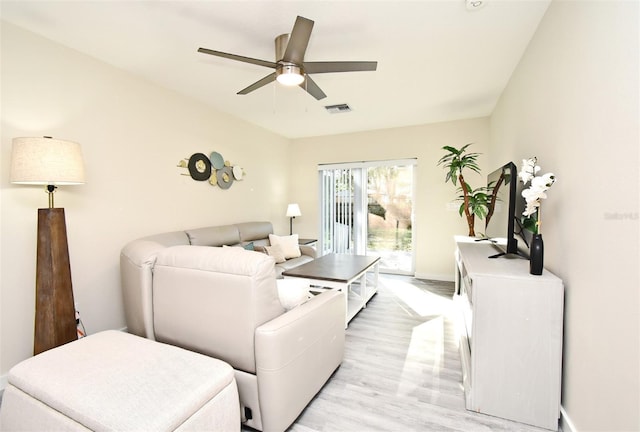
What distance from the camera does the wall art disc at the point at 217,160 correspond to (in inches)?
156

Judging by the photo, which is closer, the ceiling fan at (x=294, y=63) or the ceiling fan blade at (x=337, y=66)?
the ceiling fan at (x=294, y=63)

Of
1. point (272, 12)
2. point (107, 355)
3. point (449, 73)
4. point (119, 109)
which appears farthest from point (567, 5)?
point (119, 109)

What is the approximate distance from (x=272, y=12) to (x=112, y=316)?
3.09 m

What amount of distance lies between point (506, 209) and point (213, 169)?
3.59 metres

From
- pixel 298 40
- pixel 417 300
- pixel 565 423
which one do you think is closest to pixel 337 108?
pixel 298 40

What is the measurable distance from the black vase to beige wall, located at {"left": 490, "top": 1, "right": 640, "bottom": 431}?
5.1 inches

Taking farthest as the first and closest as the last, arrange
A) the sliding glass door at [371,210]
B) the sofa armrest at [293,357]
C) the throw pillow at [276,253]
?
the sliding glass door at [371,210] < the throw pillow at [276,253] < the sofa armrest at [293,357]

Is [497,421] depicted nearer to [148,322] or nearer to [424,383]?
[424,383]

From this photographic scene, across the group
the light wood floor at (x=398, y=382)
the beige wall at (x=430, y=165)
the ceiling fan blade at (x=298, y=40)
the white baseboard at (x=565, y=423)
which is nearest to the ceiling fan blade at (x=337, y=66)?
the ceiling fan blade at (x=298, y=40)

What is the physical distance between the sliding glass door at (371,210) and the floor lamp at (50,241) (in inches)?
167

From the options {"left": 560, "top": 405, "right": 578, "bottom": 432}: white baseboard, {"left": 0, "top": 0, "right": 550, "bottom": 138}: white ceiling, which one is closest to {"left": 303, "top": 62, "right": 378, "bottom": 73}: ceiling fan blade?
{"left": 0, "top": 0, "right": 550, "bottom": 138}: white ceiling

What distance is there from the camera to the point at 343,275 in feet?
9.59

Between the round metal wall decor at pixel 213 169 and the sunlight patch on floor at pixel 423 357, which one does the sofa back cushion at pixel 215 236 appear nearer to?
the round metal wall decor at pixel 213 169

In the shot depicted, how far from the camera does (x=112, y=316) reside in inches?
110
